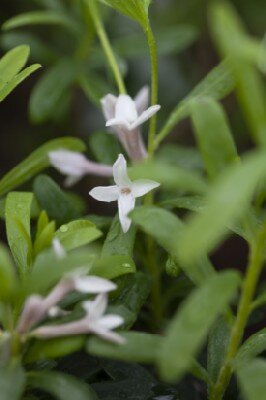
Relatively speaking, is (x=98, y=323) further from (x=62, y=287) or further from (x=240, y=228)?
(x=240, y=228)

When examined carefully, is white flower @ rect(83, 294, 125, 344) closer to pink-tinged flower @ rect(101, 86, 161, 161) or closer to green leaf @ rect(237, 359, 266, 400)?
green leaf @ rect(237, 359, 266, 400)

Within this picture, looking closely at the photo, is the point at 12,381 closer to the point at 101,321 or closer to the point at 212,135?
the point at 101,321

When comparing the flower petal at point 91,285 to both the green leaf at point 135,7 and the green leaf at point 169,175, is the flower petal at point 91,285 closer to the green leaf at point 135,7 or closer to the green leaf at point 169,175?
the green leaf at point 169,175

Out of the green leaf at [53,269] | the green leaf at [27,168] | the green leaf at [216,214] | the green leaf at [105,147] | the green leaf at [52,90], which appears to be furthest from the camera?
the green leaf at [52,90]

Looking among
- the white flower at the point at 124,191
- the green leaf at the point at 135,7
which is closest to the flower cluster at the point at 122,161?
the white flower at the point at 124,191

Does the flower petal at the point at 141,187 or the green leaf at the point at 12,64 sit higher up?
the green leaf at the point at 12,64

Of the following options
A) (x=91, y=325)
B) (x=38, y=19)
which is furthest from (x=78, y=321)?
(x=38, y=19)

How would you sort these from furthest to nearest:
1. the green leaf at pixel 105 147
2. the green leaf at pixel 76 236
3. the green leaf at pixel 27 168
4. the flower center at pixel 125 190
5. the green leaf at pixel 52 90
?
1. the green leaf at pixel 52 90
2. the green leaf at pixel 105 147
3. the green leaf at pixel 27 168
4. the flower center at pixel 125 190
5. the green leaf at pixel 76 236
